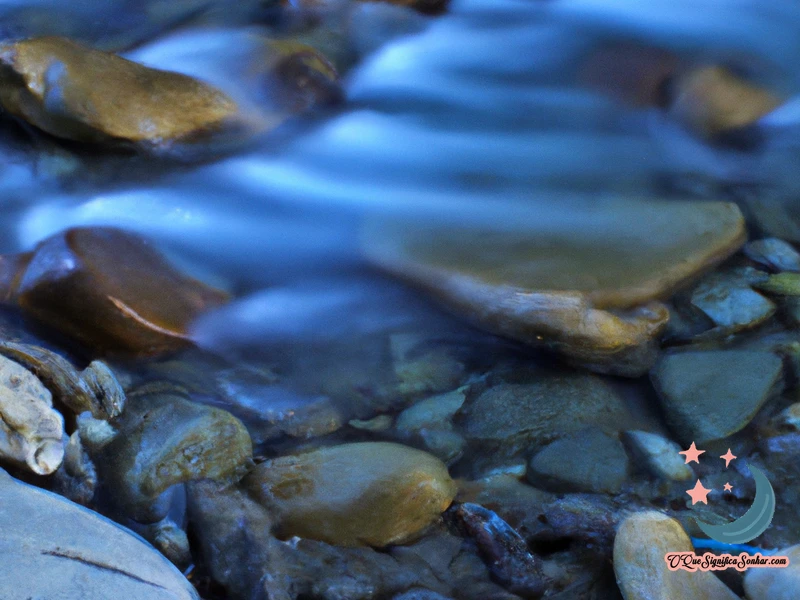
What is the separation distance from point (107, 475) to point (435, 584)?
3.75 feet

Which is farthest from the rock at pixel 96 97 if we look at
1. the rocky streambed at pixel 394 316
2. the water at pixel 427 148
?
the water at pixel 427 148

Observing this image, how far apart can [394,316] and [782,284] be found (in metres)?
1.81

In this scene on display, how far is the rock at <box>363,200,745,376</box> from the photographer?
9.45 ft

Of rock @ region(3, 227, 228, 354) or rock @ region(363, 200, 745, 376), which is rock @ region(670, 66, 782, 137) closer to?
rock @ region(363, 200, 745, 376)

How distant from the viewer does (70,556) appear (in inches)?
66.1

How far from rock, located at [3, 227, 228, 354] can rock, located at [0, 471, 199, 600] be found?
3.23 ft

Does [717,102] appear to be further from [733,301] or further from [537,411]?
[537,411]

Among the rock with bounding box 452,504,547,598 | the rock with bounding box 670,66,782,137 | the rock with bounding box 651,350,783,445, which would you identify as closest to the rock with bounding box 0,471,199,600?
the rock with bounding box 452,504,547,598

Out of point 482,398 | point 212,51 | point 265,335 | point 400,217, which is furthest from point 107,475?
point 212,51

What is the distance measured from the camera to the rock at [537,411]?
2.68 metres

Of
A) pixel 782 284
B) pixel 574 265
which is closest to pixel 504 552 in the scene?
pixel 574 265

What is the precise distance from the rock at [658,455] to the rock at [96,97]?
298 centimetres

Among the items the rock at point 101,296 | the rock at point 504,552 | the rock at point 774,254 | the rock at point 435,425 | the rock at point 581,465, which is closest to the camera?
the rock at point 504,552

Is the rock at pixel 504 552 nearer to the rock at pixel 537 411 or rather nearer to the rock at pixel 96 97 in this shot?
the rock at pixel 537 411
